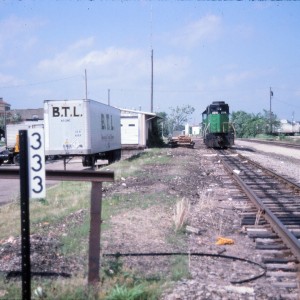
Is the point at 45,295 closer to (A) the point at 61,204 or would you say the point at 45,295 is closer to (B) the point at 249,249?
(B) the point at 249,249

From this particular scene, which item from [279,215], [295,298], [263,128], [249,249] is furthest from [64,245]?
[263,128]

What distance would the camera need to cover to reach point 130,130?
47.6m

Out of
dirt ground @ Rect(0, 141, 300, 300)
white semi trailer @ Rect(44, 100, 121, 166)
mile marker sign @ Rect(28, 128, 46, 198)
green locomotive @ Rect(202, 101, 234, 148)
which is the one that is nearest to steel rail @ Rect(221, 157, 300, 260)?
dirt ground @ Rect(0, 141, 300, 300)

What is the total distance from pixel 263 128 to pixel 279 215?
131 meters

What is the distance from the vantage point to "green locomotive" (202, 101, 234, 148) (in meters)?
44.3

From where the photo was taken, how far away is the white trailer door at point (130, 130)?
155ft

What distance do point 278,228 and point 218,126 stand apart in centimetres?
3613

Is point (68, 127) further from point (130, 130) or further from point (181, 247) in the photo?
point (130, 130)

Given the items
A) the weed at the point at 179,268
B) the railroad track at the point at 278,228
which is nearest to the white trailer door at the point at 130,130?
the railroad track at the point at 278,228

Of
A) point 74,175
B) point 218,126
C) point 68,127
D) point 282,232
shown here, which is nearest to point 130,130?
point 218,126

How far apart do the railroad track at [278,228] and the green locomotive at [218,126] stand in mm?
28086

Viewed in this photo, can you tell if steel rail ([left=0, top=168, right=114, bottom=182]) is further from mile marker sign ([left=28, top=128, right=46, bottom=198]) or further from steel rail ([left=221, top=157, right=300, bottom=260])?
steel rail ([left=221, top=157, right=300, bottom=260])

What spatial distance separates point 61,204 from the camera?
13.3 m

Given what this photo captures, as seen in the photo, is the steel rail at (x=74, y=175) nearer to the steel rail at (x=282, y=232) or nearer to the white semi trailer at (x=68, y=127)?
the steel rail at (x=282, y=232)
